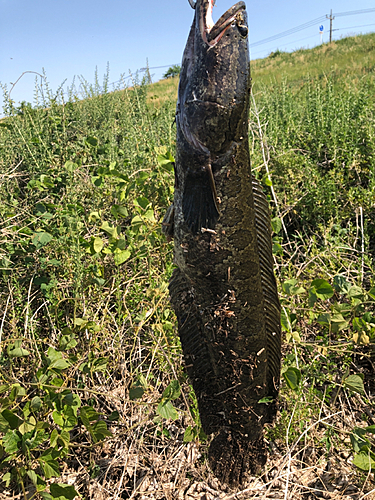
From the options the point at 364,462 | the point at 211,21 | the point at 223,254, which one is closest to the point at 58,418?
the point at 223,254

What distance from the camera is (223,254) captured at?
1449mm

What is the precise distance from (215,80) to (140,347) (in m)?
1.85

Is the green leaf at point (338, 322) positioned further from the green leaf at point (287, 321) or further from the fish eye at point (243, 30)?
the fish eye at point (243, 30)

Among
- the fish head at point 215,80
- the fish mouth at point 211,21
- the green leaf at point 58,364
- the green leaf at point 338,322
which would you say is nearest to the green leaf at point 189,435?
the green leaf at point 58,364

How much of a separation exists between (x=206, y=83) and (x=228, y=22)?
20cm

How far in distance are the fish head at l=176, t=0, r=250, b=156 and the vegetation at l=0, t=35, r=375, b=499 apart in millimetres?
1166

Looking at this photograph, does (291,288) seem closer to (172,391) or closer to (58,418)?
(172,391)

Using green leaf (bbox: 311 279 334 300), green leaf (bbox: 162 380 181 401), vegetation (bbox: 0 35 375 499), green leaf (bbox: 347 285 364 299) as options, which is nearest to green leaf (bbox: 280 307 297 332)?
vegetation (bbox: 0 35 375 499)

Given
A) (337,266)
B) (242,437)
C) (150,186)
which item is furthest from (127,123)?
(242,437)

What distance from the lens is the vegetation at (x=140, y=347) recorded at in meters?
1.96

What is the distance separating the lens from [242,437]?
1.89 meters

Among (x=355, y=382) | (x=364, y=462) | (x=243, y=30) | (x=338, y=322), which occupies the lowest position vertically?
(x=364, y=462)

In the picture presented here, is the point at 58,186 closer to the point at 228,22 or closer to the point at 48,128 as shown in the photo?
the point at 48,128

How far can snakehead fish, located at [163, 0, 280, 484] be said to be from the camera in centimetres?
127
